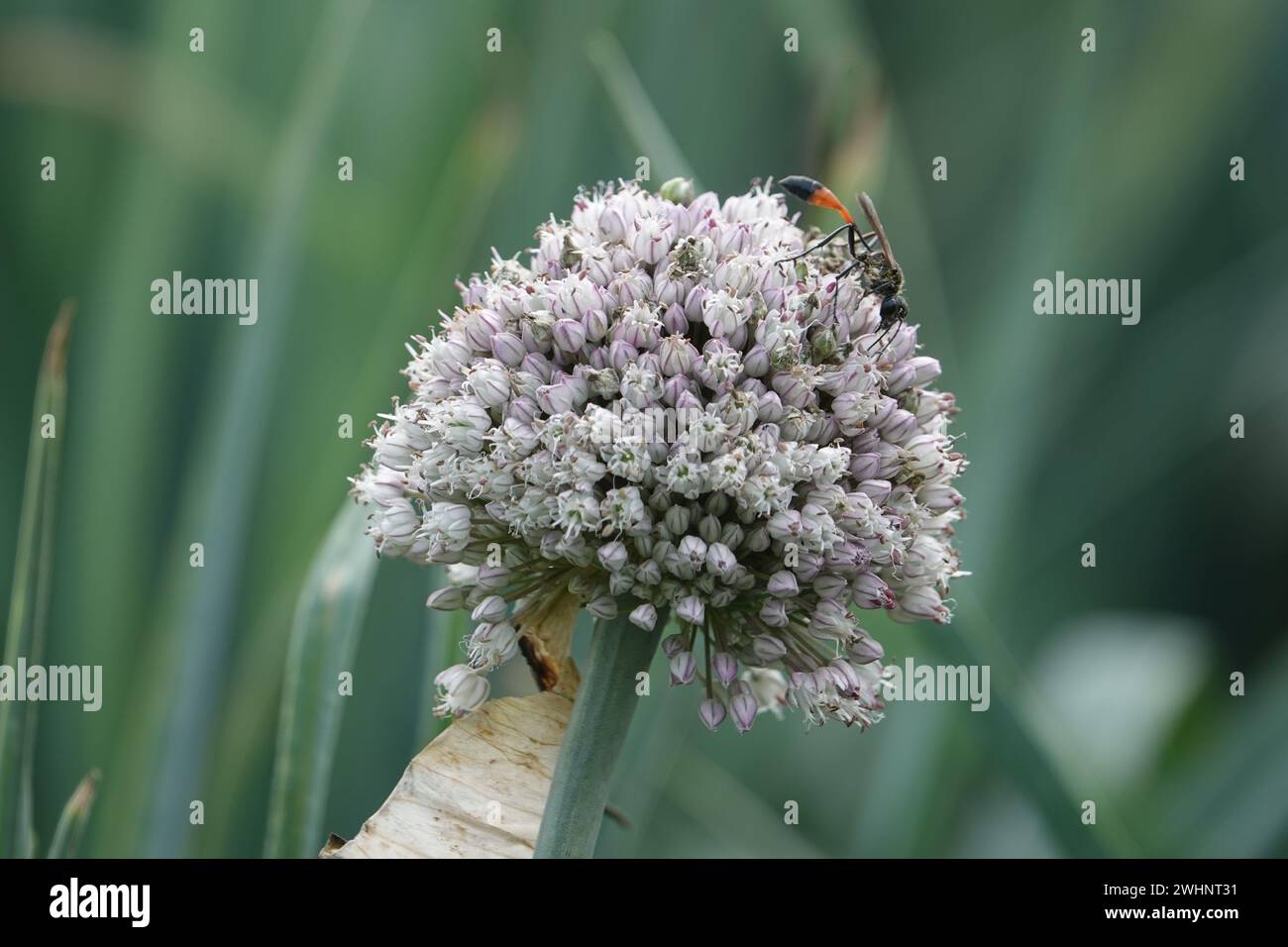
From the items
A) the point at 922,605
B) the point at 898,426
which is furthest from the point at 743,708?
→ the point at 898,426

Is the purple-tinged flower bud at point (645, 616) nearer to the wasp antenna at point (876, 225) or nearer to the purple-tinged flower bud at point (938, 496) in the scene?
the purple-tinged flower bud at point (938, 496)

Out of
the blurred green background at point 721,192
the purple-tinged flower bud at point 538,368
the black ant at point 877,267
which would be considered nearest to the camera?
the purple-tinged flower bud at point 538,368

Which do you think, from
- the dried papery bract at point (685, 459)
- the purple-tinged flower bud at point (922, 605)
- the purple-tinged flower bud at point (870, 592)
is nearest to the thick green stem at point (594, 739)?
the dried papery bract at point (685, 459)

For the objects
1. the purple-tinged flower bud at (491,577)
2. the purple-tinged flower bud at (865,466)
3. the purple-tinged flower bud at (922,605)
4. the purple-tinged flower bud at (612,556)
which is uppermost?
the purple-tinged flower bud at (865,466)

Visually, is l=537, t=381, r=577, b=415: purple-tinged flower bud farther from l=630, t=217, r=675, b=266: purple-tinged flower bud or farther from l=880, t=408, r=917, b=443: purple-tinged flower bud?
l=880, t=408, r=917, b=443: purple-tinged flower bud

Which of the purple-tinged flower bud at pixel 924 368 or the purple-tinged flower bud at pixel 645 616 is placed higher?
the purple-tinged flower bud at pixel 924 368

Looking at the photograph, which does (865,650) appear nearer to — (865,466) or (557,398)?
(865,466)

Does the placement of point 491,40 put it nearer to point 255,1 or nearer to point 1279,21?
point 255,1
